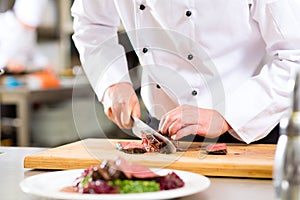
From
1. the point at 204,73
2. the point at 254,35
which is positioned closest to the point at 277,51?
the point at 254,35

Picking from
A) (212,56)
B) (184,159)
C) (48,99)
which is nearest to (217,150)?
(184,159)

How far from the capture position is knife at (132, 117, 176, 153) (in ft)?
4.08

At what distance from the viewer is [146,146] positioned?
4.15 ft

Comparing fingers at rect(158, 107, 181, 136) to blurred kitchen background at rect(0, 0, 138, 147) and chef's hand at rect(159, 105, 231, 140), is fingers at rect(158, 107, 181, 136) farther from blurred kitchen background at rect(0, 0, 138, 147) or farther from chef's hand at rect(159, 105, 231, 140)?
blurred kitchen background at rect(0, 0, 138, 147)

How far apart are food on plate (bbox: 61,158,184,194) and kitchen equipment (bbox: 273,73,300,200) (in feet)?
0.68

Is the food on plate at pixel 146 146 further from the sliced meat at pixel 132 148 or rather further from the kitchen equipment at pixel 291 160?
the kitchen equipment at pixel 291 160

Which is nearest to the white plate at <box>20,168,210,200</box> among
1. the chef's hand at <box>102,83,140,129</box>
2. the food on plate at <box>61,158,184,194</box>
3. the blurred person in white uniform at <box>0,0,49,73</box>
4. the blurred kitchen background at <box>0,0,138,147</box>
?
the food on plate at <box>61,158,184,194</box>

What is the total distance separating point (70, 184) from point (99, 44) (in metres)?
0.63

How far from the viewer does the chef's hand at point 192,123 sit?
1270 mm

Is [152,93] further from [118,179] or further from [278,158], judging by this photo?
[278,158]

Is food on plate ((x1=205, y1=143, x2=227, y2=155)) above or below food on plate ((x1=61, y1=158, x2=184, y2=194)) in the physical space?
below

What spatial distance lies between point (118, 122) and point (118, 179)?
45 centimetres

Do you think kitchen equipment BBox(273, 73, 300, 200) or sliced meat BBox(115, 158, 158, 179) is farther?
sliced meat BBox(115, 158, 158, 179)

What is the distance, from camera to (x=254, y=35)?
4.59ft
